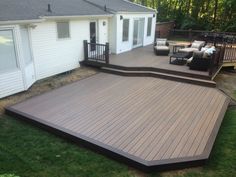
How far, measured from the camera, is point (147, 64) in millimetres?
9859

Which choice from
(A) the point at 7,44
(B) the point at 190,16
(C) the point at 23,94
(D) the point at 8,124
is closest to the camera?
(D) the point at 8,124

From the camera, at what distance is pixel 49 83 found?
321 inches

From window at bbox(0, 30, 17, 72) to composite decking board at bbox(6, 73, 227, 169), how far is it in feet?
3.96

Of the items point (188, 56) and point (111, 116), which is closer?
point (111, 116)

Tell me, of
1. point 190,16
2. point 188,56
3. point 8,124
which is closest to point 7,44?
point 8,124

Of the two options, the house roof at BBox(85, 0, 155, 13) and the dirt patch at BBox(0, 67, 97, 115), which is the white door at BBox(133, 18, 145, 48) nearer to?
the house roof at BBox(85, 0, 155, 13)

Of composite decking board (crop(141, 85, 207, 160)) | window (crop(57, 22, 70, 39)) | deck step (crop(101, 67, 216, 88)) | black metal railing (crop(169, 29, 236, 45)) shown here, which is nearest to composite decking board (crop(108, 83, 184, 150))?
composite decking board (crop(141, 85, 207, 160))

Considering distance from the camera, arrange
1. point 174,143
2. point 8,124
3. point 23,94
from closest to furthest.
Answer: point 174,143 < point 8,124 < point 23,94

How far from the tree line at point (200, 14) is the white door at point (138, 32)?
6.90 m

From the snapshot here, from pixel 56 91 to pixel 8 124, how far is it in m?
2.16

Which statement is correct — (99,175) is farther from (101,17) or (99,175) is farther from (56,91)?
(101,17)

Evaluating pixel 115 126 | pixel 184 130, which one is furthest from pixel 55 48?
pixel 184 130

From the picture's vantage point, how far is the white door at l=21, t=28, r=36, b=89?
23.4 feet

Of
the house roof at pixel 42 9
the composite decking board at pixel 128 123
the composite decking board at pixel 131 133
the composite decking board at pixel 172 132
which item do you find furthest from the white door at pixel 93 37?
the composite decking board at pixel 172 132
